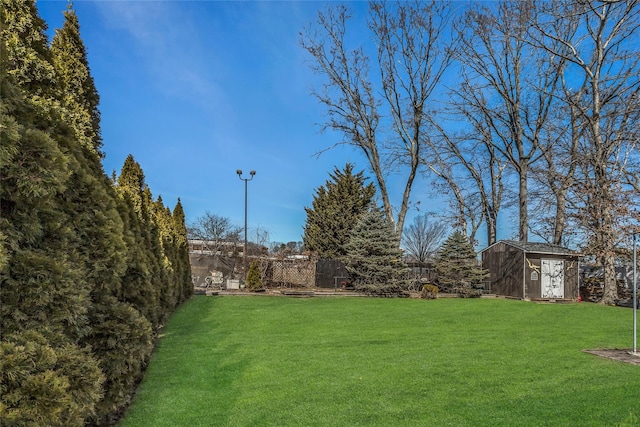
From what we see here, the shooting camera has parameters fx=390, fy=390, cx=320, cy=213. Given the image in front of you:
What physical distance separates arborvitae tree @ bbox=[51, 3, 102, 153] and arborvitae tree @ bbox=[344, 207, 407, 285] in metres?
12.8

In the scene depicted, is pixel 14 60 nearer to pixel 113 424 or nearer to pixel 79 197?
pixel 79 197

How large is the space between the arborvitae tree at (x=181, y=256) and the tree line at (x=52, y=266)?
759 cm

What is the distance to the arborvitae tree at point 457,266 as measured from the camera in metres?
17.3

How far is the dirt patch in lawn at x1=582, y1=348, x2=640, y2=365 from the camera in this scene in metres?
5.41

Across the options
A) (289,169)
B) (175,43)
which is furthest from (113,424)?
(289,169)

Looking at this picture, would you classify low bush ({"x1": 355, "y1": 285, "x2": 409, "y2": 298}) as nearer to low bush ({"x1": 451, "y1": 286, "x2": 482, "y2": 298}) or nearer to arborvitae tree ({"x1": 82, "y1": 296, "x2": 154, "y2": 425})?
low bush ({"x1": 451, "y1": 286, "x2": 482, "y2": 298})

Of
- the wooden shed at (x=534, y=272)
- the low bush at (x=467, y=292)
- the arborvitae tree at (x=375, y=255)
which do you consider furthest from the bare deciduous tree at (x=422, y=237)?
the arborvitae tree at (x=375, y=255)

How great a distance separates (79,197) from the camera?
3262mm

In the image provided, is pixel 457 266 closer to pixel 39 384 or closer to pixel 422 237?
pixel 39 384

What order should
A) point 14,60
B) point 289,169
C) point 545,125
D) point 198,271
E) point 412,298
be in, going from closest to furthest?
point 14,60 < point 412,298 < point 289,169 < point 545,125 < point 198,271

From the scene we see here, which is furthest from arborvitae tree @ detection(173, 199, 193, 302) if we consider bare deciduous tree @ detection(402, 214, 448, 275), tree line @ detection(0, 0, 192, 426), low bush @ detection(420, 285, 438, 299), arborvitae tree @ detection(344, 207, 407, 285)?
bare deciduous tree @ detection(402, 214, 448, 275)

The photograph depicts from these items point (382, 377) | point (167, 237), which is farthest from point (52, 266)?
point (167, 237)

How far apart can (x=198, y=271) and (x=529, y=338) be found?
61.8 ft

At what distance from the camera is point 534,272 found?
56.4 ft
